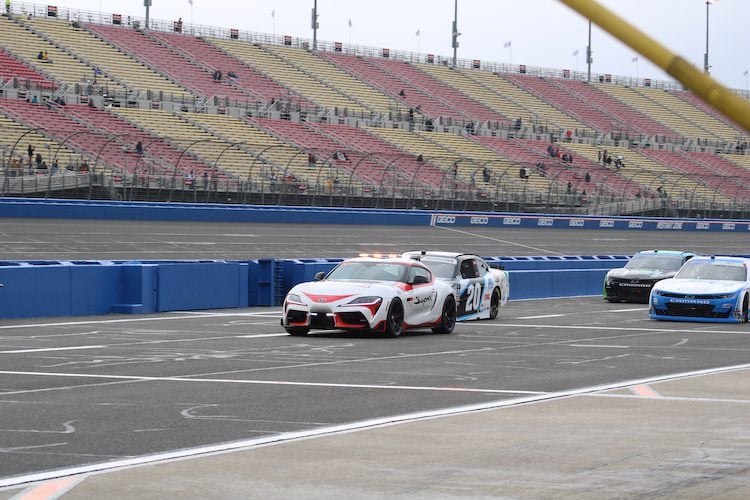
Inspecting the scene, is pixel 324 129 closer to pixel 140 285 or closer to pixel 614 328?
pixel 140 285

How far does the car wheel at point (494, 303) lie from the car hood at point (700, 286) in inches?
124

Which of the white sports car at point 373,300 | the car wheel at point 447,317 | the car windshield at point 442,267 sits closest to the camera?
the white sports car at point 373,300

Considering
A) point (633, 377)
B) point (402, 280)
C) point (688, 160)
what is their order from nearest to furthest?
point (633, 377) < point (402, 280) < point (688, 160)

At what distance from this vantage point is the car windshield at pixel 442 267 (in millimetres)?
25141

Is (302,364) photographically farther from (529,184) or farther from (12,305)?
(529,184)

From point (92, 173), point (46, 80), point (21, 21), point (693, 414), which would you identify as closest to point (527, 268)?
point (92, 173)

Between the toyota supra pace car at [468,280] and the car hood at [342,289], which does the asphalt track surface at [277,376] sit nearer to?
the toyota supra pace car at [468,280]

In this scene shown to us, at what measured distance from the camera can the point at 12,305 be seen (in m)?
24.3

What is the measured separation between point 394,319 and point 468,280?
471 centimetres

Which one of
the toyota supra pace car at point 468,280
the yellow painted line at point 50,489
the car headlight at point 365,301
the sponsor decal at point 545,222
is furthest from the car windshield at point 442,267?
the sponsor decal at point 545,222

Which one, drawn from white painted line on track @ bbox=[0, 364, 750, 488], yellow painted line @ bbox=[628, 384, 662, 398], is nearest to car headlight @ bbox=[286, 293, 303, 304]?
white painted line on track @ bbox=[0, 364, 750, 488]

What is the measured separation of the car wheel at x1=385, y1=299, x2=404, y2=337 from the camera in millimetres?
21047

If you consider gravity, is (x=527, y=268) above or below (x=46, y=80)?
below

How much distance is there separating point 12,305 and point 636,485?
59.9ft
